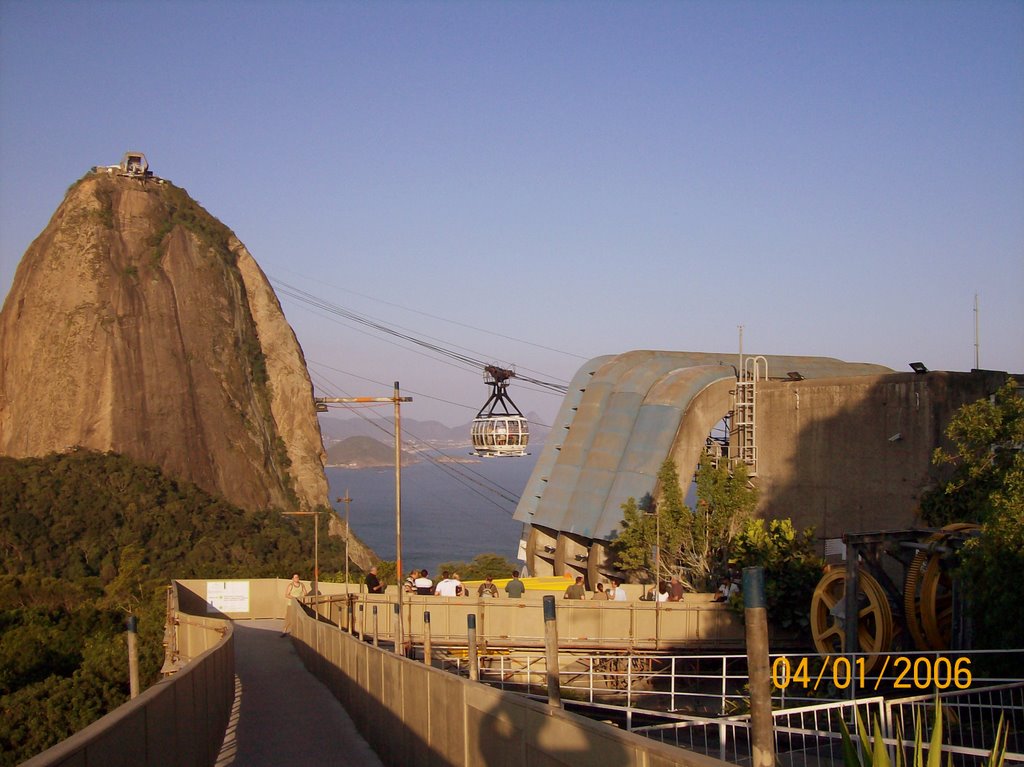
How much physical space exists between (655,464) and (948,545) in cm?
2307

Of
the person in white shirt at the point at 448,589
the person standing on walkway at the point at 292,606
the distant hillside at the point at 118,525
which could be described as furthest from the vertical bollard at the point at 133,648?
the distant hillside at the point at 118,525

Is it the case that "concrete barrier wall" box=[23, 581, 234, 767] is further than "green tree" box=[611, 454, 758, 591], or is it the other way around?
"green tree" box=[611, 454, 758, 591]

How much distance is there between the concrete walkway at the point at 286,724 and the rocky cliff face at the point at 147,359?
7507 centimetres

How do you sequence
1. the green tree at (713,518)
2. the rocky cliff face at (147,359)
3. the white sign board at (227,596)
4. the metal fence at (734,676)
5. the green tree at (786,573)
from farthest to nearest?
the rocky cliff face at (147,359), the white sign board at (227,596), the green tree at (713,518), the green tree at (786,573), the metal fence at (734,676)

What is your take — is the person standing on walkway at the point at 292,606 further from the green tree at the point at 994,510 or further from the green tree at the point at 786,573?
the green tree at the point at 994,510

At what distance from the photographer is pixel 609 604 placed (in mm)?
23625

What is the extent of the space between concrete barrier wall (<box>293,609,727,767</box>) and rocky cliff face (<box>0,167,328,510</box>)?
84811 millimetres

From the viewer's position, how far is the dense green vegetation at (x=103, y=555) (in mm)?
38469

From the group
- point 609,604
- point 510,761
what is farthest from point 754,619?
point 609,604

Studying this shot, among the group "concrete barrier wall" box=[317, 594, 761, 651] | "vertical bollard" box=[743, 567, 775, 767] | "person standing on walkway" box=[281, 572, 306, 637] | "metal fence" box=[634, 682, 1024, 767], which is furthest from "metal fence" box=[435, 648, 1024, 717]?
"person standing on walkway" box=[281, 572, 306, 637]

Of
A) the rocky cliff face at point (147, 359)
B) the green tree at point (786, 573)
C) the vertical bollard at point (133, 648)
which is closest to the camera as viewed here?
the vertical bollard at point (133, 648)

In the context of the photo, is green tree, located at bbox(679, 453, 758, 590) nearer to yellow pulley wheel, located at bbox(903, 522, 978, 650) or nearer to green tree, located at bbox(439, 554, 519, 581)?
yellow pulley wheel, located at bbox(903, 522, 978, 650)

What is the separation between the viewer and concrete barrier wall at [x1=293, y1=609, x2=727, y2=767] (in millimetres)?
5793

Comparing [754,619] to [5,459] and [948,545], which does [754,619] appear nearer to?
[948,545]
